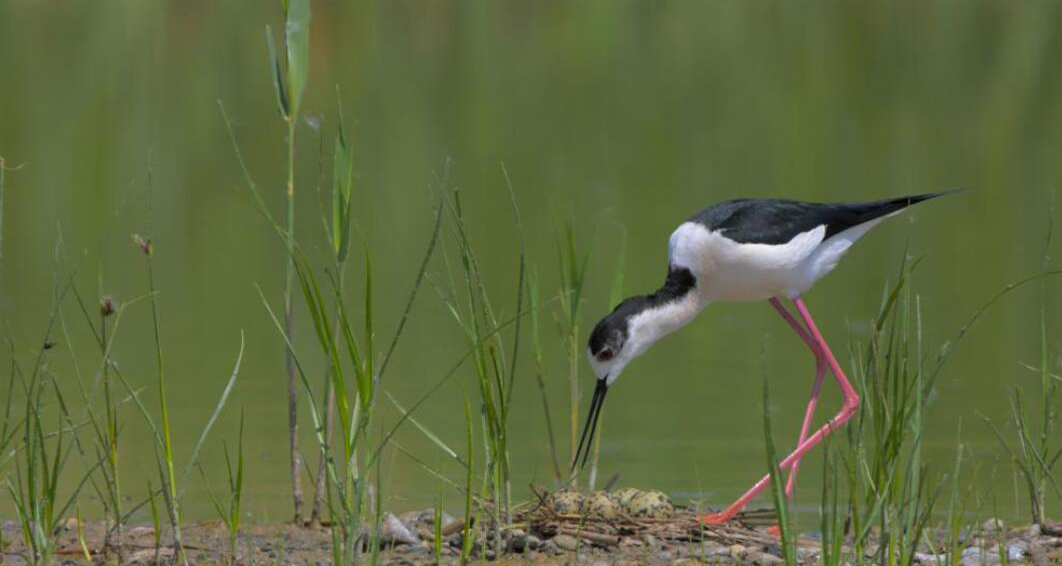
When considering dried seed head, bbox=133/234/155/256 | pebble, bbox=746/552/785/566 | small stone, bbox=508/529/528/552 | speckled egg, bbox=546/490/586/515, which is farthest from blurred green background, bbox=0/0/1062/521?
small stone, bbox=508/529/528/552

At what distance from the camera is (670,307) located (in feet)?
19.7

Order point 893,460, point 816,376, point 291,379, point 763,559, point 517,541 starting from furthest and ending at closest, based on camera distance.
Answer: point 816,376
point 291,379
point 517,541
point 763,559
point 893,460

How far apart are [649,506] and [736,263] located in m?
1.16

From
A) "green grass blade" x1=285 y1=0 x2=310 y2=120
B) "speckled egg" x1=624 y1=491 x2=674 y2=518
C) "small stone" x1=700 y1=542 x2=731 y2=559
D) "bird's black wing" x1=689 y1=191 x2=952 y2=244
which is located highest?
"green grass blade" x1=285 y1=0 x2=310 y2=120

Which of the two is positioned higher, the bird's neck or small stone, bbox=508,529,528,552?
the bird's neck

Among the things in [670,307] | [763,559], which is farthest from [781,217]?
[763,559]

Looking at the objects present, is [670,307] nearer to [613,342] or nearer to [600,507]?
[613,342]

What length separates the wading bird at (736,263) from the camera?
5867mm

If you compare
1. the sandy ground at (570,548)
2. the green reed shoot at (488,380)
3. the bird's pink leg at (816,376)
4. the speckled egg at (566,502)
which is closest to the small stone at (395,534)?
the sandy ground at (570,548)

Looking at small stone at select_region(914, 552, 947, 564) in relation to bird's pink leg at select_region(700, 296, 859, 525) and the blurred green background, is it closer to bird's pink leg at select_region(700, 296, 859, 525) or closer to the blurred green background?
the blurred green background

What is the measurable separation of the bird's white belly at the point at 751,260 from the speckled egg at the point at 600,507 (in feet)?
3.76

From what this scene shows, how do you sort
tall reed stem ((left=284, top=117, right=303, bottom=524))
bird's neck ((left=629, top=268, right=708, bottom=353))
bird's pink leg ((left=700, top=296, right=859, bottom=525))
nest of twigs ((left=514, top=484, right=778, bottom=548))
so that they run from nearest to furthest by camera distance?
tall reed stem ((left=284, top=117, right=303, bottom=524)) < nest of twigs ((left=514, top=484, right=778, bottom=548)) < bird's pink leg ((left=700, top=296, right=859, bottom=525)) < bird's neck ((left=629, top=268, right=708, bottom=353))

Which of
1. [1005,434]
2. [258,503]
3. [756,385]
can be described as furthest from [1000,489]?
[258,503]

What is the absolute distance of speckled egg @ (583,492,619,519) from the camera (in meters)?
4.99
